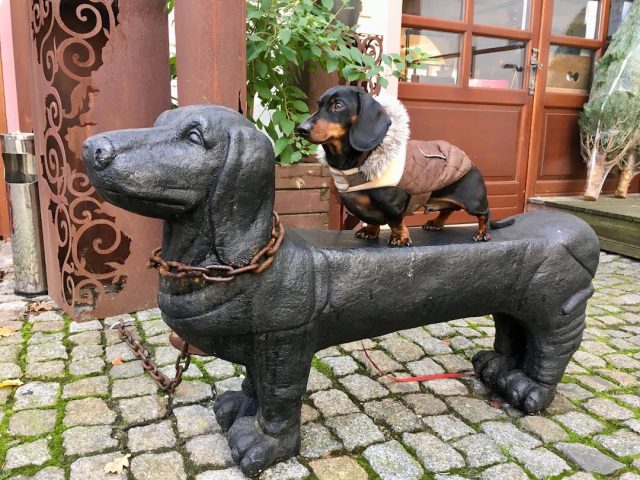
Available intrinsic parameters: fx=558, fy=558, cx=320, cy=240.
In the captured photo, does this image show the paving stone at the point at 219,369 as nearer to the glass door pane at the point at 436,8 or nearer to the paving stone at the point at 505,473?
the paving stone at the point at 505,473

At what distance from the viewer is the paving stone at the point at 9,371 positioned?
9.57ft

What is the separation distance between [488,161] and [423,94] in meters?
1.20

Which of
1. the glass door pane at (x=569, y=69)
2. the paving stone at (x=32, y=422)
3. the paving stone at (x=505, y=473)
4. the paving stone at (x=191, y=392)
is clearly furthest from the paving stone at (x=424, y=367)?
the glass door pane at (x=569, y=69)

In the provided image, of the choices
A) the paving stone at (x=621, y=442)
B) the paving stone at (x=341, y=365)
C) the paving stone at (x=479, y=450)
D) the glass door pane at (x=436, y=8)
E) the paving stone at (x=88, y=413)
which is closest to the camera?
the paving stone at (x=479, y=450)

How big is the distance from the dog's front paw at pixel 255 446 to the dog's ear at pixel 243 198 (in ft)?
2.38

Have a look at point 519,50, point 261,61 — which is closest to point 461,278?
point 261,61

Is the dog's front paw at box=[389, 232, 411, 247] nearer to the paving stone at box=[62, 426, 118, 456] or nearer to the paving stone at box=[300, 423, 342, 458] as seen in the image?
the paving stone at box=[300, 423, 342, 458]

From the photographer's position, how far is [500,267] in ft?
7.64

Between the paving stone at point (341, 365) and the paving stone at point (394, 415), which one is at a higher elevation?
the paving stone at point (394, 415)

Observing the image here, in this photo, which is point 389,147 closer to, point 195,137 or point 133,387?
point 195,137

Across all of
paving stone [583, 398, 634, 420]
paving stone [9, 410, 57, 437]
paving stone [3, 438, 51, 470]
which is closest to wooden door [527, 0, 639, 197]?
paving stone [583, 398, 634, 420]

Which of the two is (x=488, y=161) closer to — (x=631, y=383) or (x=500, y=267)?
(x=631, y=383)

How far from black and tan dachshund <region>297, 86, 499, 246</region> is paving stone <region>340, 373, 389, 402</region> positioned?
903 millimetres

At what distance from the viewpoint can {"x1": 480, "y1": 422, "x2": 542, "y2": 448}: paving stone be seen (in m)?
2.39
